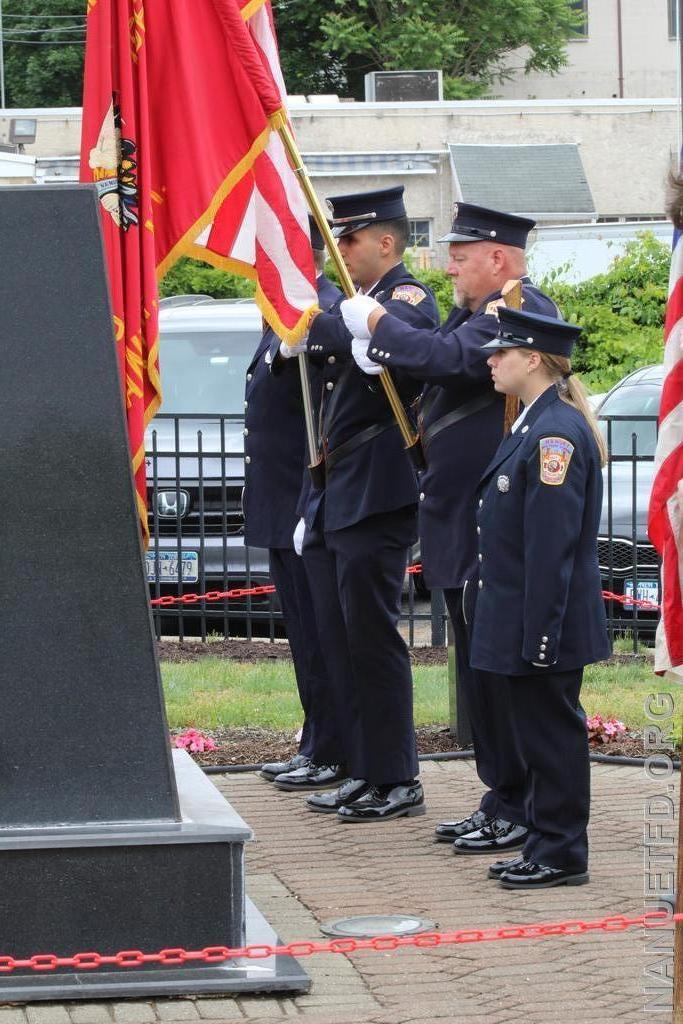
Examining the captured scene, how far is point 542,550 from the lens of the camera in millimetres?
5734

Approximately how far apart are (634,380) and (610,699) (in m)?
6.05

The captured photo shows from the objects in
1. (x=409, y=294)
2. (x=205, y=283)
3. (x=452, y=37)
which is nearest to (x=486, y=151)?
(x=452, y=37)

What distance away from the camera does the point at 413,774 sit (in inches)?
275

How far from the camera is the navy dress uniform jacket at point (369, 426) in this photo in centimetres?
675

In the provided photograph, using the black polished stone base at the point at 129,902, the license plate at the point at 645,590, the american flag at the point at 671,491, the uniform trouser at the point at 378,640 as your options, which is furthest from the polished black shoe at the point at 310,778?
the license plate at the point at 645,590

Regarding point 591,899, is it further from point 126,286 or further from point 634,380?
point 634,380

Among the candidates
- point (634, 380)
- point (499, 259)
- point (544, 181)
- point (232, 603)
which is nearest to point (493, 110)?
point (544, 181)

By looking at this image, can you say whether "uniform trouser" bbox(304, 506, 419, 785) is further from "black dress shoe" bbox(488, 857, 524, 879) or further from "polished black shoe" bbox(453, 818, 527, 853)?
"black dress shoe" bbox(488, 857, 524, 879)

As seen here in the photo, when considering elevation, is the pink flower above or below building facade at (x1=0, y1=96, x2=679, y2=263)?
below

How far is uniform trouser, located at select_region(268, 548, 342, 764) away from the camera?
24.8 ft

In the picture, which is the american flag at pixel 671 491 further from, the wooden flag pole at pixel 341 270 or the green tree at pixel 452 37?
the green tree at pixel 452 37

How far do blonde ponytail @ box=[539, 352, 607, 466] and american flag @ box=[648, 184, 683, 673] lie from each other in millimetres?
1116

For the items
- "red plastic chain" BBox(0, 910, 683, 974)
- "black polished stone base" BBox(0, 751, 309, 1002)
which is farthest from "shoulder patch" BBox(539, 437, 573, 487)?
"black polished stone base" BBox(0, 751, 309, 1002)

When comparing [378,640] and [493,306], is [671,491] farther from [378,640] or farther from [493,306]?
[378,640]
